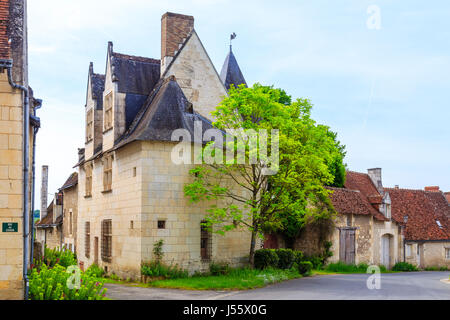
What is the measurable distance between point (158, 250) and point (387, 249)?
22063mm

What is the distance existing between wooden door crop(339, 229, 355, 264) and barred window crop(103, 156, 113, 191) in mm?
14747

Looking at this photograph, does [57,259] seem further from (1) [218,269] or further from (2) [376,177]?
(2) [376,177]

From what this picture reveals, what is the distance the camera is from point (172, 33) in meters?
24.7

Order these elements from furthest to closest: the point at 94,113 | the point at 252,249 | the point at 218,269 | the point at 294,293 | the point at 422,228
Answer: the point at 422,228, the point at 94,113, the point at 252,249, the point at 218,269, the point at 294,293

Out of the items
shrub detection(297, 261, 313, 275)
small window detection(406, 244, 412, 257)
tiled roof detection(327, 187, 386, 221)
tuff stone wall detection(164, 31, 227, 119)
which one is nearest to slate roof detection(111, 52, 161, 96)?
tuff stone wall detection(164, 31, 227, 119)

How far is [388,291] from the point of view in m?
18.3

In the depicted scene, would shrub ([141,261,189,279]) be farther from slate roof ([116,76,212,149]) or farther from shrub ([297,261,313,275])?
shrub ([297,261,313,275])

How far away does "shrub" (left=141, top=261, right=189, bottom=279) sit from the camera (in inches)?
776

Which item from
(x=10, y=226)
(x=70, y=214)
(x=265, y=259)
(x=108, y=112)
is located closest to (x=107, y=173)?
(x=108, y=112)

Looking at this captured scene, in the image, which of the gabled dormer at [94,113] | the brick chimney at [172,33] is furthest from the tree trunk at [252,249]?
the gabled dormer at [94,113]

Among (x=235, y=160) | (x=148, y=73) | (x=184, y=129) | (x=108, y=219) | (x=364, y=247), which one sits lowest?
(x=364, y=247)
